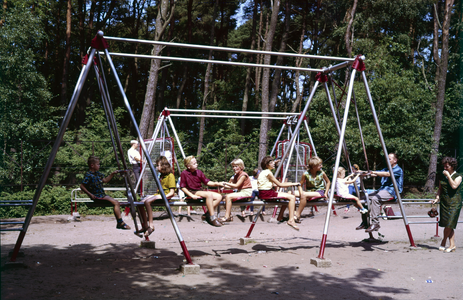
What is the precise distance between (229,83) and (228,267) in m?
21.7

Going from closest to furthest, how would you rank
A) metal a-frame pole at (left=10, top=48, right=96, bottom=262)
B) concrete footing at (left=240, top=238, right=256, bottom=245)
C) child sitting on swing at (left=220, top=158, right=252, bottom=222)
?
1. metal a-frame pole at (left=10, top=48, right=96, bottom=262)
2. child sitting on swing at (left=220, top=158, right=252, bottom=222)
3. concrete footing at (left=240, top=238, right=256, bottom=245)

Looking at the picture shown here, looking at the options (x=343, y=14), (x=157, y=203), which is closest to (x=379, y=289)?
(x=157, y=203)

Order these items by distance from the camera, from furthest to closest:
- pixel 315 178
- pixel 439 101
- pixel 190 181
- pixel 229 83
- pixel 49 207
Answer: pixel 229 83 → pixel 439 101 → pixel 49 207 → pixel 315 178 → pixel 190 181

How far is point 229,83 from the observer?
26406mm

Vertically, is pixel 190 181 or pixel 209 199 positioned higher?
pixel 190 181

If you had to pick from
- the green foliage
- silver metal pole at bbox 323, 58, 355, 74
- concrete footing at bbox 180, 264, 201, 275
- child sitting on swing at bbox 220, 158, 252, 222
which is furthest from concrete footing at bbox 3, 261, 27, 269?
the green foliage

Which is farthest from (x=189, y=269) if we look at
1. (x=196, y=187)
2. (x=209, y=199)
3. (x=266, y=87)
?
(x=266, y=87)

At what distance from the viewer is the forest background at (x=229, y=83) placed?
48.9 feet

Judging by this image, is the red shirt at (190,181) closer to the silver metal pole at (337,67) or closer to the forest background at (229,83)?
the silver metal pole at (337,67)

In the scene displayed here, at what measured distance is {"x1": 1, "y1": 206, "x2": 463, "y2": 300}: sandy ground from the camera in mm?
4418

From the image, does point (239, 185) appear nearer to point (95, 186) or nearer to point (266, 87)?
point (95, 186)

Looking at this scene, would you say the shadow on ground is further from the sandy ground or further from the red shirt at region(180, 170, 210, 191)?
the red shirt at region(180, 170, 210, 191)

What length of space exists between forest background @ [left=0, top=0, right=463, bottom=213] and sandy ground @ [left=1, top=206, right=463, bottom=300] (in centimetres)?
579

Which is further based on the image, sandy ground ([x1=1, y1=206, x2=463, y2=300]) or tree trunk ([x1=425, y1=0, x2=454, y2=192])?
tree trunk ([x1=425, y1=0, x2=454, y2=192])
